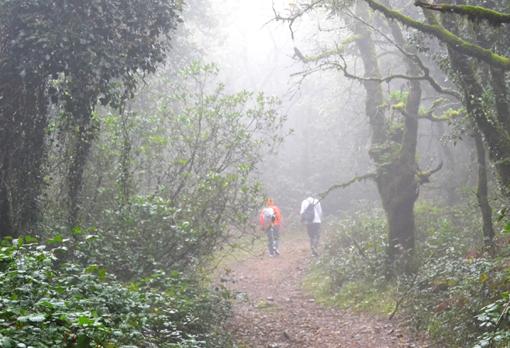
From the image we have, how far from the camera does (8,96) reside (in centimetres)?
802

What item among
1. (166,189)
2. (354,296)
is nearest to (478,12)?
(166,189)

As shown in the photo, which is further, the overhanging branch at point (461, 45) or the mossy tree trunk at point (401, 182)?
the mossy tree trunk at point (401, 182)

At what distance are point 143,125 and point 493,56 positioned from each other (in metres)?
7.59

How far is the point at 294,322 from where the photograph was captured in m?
10.8

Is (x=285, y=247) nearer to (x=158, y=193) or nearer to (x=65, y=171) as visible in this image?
(x=158, y=193)

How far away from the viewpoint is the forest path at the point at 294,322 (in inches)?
361

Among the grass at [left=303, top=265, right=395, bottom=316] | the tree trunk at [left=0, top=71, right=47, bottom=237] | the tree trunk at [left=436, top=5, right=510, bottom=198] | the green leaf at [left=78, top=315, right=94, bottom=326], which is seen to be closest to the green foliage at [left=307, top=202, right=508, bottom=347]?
the grass at [left=303, top=265, right=395, bottom=316]

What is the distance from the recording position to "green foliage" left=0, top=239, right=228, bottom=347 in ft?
12.5

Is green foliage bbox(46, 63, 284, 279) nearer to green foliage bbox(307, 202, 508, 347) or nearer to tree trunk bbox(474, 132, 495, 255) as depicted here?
green foliage bbox(307, 202, 508, 347)

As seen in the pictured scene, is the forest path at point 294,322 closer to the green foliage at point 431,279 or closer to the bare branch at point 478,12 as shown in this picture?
the green foliage at point 431,279

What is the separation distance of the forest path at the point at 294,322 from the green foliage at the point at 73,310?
1.81 metres

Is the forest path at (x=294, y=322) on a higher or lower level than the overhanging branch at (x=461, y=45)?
lower

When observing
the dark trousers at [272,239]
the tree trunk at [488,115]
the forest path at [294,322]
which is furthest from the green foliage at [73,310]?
the dark trousers at [272,239]

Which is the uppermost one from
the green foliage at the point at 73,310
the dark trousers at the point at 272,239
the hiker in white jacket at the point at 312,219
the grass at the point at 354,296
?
the hiker in white jacket at the point at 312,219
